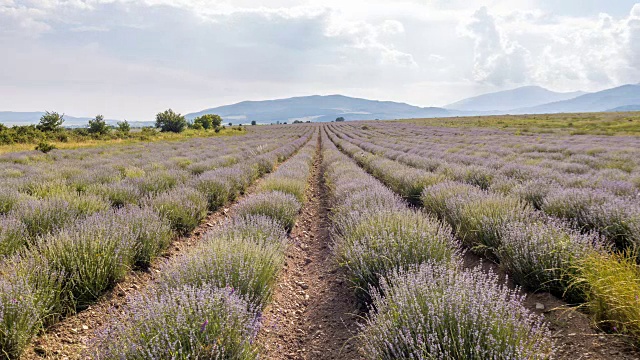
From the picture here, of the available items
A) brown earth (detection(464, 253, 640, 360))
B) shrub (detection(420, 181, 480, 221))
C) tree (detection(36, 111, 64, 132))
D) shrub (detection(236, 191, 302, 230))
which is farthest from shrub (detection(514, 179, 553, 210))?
tree (detection(36, 111, 64, 132))

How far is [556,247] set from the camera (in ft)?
10.3

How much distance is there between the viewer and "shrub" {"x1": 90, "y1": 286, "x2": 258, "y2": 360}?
6.15 feet

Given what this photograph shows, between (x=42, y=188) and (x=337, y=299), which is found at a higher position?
(x=42, y=188)

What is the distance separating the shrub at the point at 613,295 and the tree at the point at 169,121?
56372 millimetres

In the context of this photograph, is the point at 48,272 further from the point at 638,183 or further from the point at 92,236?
the point at 638,183

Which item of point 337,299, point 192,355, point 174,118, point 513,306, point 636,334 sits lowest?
point 337,299

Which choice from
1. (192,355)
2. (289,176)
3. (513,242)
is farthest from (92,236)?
(289,176)

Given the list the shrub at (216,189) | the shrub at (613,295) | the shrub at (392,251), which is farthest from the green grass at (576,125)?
the shrub at (392,251)

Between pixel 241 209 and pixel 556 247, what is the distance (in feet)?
14.7

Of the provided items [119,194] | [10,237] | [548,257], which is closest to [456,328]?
[548,257]

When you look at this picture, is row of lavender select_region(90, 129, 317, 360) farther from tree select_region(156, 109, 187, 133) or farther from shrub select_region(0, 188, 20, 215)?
tree select_region(156, 109, 187, 133)

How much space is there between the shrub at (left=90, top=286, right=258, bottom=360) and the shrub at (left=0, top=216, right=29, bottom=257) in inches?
101

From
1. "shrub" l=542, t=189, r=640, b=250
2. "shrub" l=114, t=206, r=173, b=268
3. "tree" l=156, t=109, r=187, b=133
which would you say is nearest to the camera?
"shrub" l=542, t=189, r=640, b=250

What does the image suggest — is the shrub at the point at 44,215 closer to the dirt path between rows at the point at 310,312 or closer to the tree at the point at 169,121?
the dirt path between rows at the point at 310,312
